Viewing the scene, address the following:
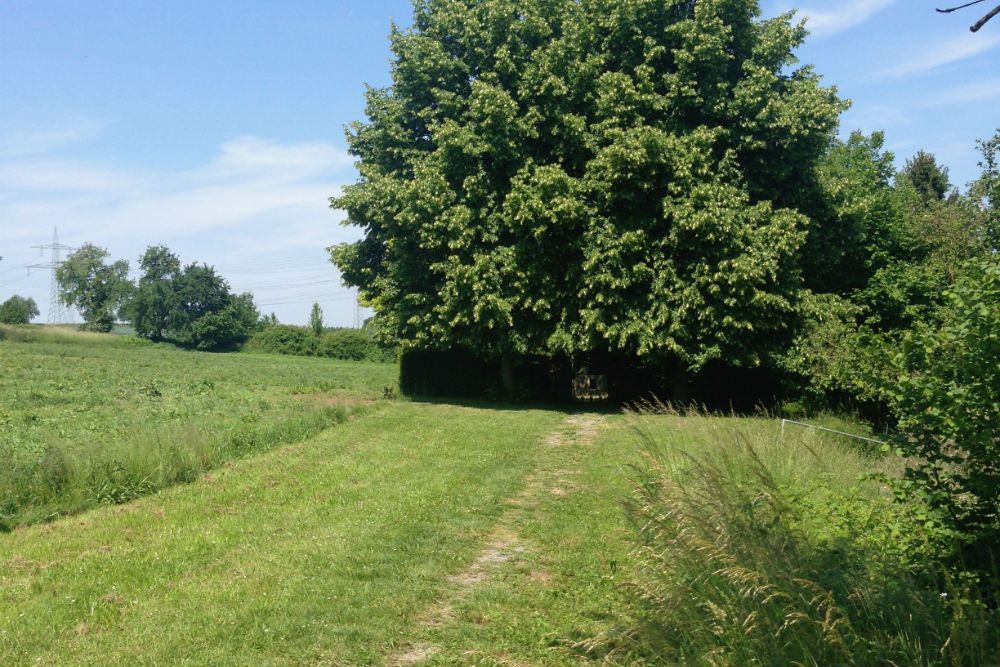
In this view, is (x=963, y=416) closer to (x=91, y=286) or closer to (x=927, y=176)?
(x=927, y=176)

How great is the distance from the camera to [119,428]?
15.4 metres

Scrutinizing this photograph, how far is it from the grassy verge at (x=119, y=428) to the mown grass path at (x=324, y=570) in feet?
2.15

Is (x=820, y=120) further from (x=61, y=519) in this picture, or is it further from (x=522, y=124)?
(x=61, y=519)

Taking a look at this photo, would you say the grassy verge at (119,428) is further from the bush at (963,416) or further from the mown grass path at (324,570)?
the bush at (963,416)

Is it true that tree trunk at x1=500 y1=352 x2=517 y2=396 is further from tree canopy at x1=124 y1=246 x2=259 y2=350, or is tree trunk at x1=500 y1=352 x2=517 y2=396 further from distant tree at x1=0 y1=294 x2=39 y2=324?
distant tree at x1=0 y1=294 x2=39 y2=324

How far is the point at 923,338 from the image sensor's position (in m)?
5.39

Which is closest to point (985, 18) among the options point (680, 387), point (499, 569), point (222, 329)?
point (499, 569)

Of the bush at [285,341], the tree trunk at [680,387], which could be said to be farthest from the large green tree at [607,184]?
the bush at [285,341]

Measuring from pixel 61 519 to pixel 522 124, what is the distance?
17132 mm

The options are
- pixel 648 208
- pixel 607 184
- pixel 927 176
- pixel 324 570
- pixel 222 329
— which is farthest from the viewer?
pixel 222 329

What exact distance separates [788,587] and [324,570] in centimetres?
446

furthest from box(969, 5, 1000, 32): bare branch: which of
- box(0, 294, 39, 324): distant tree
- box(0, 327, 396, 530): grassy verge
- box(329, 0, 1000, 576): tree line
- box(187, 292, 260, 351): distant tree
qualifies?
box(0, 294, 39, 324): distant tree

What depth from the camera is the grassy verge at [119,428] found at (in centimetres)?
1046

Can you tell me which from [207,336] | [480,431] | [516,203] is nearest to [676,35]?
[516,203]
